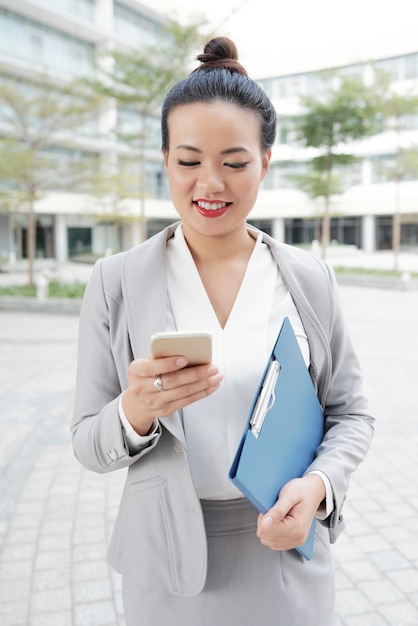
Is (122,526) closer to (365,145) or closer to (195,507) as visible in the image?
(195,507)

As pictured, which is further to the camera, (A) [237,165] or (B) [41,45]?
(B) [41,45]

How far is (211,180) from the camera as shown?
1.18 meters

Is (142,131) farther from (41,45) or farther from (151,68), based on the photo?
(41,45)

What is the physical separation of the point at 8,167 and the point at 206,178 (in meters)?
15.1

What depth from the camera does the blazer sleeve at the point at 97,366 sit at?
1.16 m

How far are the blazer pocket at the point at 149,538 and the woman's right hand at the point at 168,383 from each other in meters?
0.25

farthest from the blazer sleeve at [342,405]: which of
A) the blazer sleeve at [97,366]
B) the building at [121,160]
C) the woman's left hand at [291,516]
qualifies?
the building at [121,160]

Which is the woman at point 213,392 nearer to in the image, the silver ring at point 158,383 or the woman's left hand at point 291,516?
the woman's left hand at point 291,516

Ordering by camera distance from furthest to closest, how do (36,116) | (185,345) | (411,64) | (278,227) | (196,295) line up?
(278,227) → (411,64) → (36,116) → (196,295) → (185,345)

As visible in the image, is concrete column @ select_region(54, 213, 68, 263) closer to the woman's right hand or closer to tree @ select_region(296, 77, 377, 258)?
tree @ select_region(296, 77, 377, 258)

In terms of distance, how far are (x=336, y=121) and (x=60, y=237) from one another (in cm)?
1906

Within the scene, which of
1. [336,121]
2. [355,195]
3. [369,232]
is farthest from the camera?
[369,232]

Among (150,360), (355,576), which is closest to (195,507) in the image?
(150,360)

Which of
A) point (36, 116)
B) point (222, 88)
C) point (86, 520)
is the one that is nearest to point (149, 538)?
point (222, 88)
